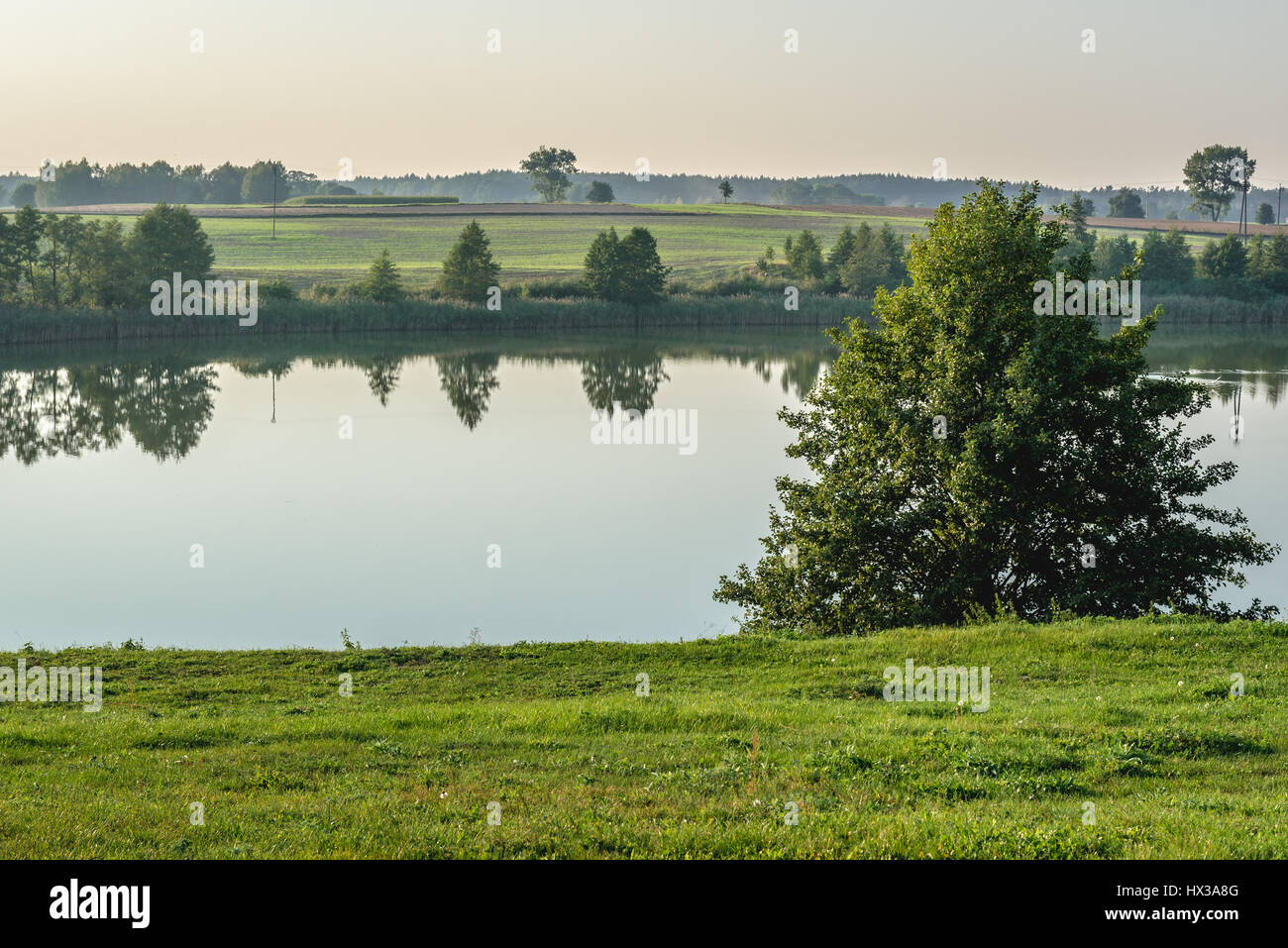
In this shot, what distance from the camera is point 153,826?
8672 mm

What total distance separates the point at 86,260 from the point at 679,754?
87.4 meters

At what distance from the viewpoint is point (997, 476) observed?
811 inches

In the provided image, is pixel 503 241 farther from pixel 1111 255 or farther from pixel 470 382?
pixel 470 382

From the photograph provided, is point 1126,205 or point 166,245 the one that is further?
point 1126,205

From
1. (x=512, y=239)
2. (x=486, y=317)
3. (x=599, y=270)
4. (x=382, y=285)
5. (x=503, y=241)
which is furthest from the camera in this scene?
(x=512, y=239)

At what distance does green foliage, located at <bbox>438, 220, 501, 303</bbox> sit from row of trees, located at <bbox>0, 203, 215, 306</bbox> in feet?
70.4

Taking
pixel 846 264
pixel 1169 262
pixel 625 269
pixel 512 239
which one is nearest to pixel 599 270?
pixel 625 269

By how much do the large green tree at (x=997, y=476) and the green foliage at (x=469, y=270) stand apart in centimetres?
8359

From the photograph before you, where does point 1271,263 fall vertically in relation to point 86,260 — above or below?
above

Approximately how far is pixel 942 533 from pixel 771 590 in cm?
332

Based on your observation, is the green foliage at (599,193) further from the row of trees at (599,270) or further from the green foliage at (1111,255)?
the row of trees at (599,270)

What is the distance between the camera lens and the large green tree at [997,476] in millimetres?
20453

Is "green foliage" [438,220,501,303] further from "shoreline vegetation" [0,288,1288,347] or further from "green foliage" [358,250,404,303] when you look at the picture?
"green foliage" [358,250,404,303]
